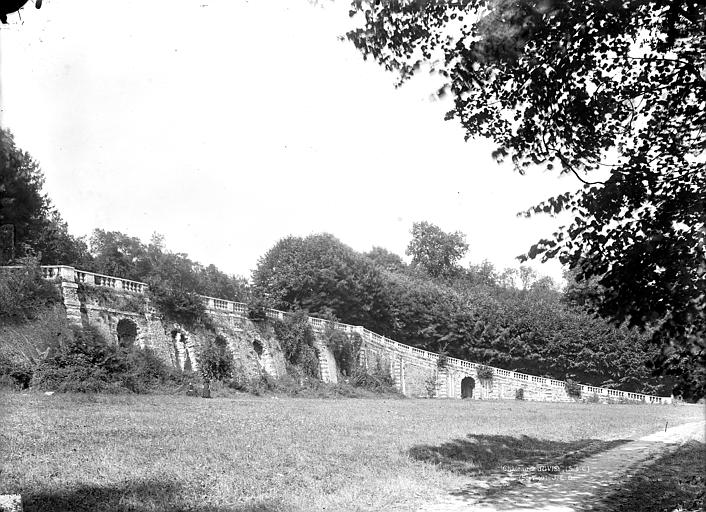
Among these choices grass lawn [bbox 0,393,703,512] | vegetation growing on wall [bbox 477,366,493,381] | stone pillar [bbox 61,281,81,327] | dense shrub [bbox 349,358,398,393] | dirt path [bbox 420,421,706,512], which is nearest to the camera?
grass lawn [bbox 0,393,703,512]

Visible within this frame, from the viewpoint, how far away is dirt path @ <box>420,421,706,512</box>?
6746 millimetres

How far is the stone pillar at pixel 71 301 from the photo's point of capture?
2302cm

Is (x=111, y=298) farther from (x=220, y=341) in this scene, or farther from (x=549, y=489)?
(x=549, y=489)

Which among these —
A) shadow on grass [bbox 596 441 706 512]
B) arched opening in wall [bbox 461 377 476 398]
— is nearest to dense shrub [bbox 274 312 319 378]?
arched opening in wall [bbox 461 377 476 398]

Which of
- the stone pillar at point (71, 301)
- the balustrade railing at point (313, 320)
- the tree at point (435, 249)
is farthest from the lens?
the tree at point (435, 249)

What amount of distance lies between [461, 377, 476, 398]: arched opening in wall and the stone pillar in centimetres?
2998

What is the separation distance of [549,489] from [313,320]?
29.4m

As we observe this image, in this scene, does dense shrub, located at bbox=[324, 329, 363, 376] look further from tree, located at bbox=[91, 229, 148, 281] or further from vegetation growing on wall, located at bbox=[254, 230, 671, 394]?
tree, located at bbox=[91, 229, 148, 281]

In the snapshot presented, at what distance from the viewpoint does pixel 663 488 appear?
8234 mm

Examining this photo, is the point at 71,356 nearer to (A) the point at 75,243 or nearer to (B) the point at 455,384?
(A) the point at 75,243

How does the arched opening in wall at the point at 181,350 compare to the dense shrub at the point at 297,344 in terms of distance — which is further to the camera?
the dense shrub at the point at 297,344

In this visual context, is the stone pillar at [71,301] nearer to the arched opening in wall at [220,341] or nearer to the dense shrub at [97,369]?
the dense shrub at [97,369]

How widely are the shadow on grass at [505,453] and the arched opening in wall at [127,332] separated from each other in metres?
17.6

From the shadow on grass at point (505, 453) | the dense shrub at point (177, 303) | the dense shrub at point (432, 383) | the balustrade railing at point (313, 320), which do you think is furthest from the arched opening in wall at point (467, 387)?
the shadow on grass at point (505, 453)
